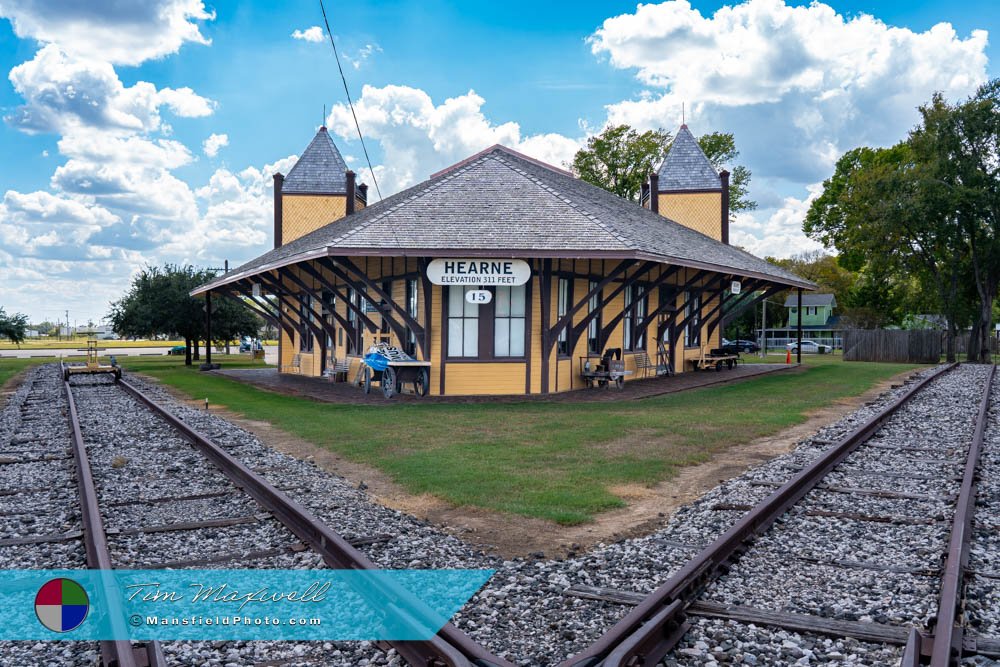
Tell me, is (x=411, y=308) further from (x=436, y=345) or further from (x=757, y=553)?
(x=757, y=553)

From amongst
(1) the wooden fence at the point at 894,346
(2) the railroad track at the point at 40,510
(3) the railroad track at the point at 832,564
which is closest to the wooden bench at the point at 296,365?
(2) the railroad track at the point at 40,510

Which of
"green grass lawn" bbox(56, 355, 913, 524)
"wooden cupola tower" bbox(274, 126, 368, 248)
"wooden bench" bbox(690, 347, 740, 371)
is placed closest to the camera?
"green grass lawn" bbox(56, 355, 913, 524)

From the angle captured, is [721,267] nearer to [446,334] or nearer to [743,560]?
[446,334]

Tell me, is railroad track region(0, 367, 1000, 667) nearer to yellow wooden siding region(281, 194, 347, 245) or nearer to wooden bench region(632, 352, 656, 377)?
wooden bench region(632, 352, 656, 377)

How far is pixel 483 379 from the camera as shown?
16.6 metres

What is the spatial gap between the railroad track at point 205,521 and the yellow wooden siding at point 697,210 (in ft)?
75.7

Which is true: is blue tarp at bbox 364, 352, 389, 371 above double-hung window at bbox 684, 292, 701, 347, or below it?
below

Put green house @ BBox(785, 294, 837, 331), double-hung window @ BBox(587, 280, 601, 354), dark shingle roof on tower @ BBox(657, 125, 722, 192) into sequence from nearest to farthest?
double-hung window @ BBox(587, 280, 601, 354) < dark shingle roof on tower @ BBox(657, 125, 722, 192) < green house @ BBox(785, 294, 837, 331)

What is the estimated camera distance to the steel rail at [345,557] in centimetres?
328

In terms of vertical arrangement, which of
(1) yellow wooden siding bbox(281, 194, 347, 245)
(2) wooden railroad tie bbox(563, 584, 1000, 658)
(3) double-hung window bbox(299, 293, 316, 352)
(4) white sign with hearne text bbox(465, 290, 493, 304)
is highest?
(1) yellow wooden siding bbox(281, 194, 347, 245)

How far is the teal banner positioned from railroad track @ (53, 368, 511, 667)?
0.38 ft

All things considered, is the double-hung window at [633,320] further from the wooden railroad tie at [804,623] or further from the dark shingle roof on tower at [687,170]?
the wooden railroad tie at [804,623]

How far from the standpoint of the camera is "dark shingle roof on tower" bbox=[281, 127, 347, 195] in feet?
91.5

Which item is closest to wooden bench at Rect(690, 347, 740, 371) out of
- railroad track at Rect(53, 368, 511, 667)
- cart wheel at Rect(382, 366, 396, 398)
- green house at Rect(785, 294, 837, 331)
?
cart wheel at Rect(382, 366, 396, 398)
